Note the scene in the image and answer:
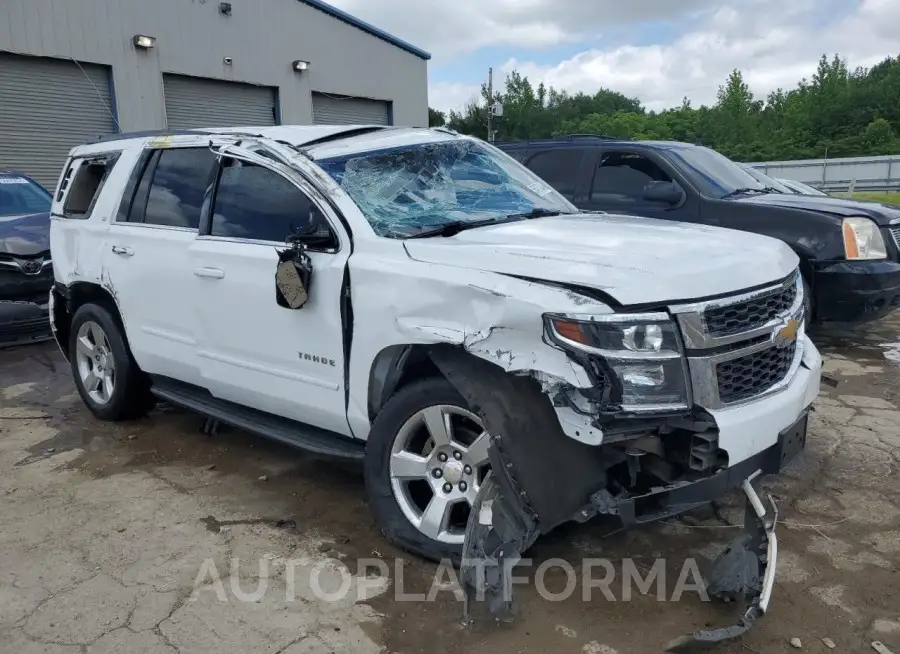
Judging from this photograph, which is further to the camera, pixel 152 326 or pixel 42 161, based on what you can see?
pixel 42 161

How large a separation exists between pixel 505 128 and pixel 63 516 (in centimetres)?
6592

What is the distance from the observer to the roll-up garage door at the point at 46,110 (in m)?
12.7

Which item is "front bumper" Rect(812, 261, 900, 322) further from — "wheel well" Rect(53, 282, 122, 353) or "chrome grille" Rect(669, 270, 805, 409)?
"wheel well" Rect(53, 282, 122, 353)

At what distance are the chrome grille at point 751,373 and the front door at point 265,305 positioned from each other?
163 centimetres

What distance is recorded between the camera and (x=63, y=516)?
150 inches

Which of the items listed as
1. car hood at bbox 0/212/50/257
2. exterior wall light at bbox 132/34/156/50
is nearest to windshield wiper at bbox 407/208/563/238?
car hood at bbox 0/212/50/257

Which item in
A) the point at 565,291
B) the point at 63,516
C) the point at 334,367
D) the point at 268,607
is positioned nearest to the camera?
the point at 565,291

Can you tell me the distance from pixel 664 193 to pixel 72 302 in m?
4.72

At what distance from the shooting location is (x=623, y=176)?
23.1 ft

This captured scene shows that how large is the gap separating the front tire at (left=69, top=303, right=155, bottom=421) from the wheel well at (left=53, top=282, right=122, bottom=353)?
6cm

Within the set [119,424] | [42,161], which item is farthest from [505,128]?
[119,424]

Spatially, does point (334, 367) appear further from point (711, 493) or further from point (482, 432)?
point (711, 493)

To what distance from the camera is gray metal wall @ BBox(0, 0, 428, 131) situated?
13.0 metres

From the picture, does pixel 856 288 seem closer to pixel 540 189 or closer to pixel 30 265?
pixel 540 189
